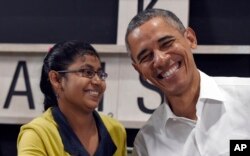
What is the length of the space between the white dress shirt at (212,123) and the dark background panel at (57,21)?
0.77 m

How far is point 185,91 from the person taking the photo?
108 cm

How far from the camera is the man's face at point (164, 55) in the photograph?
104 centimetres

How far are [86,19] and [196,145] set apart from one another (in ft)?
3.13

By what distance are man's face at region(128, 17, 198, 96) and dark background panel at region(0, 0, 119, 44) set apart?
0.75m

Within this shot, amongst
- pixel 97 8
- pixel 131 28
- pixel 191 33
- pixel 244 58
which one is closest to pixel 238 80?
pixel 191 33

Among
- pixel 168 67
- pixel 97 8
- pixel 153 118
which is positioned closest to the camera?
pixel 168 67

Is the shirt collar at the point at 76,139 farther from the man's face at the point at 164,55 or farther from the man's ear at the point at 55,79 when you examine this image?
the man's face at the point at 164,55

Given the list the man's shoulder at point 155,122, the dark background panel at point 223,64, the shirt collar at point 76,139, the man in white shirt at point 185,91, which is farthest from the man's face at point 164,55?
the dark background panel at point 223,64

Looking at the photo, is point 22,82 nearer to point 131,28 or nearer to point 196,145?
point 131,28

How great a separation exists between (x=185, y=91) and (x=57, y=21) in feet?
3.14

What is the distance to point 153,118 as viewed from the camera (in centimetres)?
121

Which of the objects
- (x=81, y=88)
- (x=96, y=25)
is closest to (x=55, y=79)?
(x=81, y=88)

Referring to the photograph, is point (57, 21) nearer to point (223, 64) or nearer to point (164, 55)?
point (223, 64)

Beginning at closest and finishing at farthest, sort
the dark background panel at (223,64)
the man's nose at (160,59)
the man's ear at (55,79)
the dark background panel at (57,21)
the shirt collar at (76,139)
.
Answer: the man's nose at (160,59), the shirt collar at (76,139), the man's ear at (55,79), the dark background panel at (223,64), the dark background panel at (57,21)
